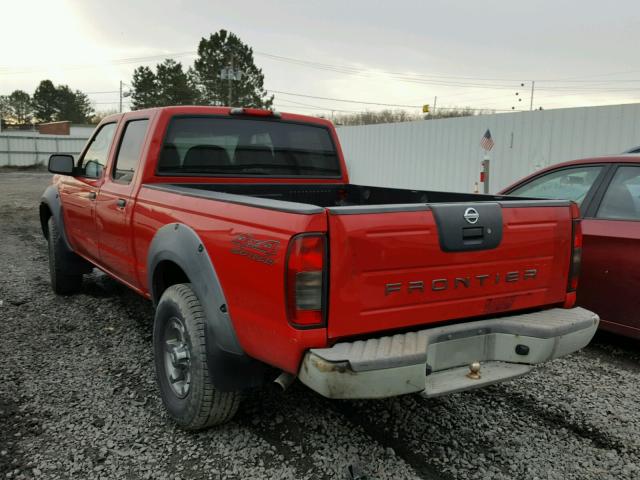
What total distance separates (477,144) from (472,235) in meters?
12.2

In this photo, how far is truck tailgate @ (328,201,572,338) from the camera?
88.6 inches

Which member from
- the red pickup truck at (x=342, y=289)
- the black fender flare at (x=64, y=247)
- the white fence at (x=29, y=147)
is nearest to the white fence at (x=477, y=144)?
the red pickup truck at (x=342, y=289)

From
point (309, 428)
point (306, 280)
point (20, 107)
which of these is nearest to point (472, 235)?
point (306, 280)

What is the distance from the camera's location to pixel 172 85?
2008 inches

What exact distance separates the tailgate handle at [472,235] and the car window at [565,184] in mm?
2324

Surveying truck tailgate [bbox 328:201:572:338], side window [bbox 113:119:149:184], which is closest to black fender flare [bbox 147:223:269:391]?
truck tailgate [bbox 328:201:572:338]

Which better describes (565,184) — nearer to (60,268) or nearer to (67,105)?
(60,268)

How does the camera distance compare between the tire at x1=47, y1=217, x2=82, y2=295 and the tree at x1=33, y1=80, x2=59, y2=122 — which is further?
the tree at x1=33, y1=80, x2=59, y2=122

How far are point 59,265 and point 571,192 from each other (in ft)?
16.2

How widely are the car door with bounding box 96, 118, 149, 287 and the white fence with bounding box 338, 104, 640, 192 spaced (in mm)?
9580

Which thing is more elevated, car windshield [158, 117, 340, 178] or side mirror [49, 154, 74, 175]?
car windshield [158, 117, 340, 178]

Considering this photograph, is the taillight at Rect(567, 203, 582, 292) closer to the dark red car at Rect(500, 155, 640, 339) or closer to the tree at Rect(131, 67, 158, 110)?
the dark red car at Rect(500, 155, 640, 339)

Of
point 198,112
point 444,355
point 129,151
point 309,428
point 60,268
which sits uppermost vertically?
point 198,112

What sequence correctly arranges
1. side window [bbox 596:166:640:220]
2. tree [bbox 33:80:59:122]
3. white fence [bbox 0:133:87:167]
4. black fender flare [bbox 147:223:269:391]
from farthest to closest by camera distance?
tree [bbox 33:80:59:122] < white fence [bbox 0:133:87:167] < side window [bbox 596:166:640:220] < black fender flare [bbox 147:223:269:391]
